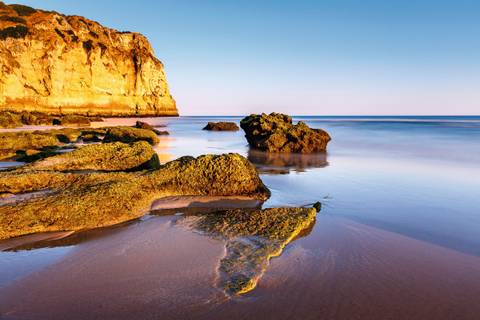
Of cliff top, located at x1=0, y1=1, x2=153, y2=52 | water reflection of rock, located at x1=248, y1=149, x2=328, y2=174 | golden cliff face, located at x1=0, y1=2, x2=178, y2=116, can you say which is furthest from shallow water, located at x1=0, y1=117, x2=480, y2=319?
cliff top, located at x1=0, y1=1, x2=153, y2=52

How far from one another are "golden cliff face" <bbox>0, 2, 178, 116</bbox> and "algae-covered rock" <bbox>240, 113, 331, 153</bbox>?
147 ft

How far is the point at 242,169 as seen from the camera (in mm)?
5867

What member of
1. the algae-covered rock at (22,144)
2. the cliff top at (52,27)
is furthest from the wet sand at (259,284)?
the cliff top at (52,27)

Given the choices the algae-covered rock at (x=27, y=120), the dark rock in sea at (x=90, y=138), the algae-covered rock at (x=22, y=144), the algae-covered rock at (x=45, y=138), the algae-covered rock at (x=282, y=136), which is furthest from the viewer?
the algae-covered rock at (x=27, y=120)

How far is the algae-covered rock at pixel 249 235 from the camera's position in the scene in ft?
10.1

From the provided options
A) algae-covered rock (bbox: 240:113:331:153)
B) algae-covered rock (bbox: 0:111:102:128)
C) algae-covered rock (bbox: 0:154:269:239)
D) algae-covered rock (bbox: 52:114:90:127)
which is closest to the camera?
algae-covered rock (bbox: 0:154:269:239)

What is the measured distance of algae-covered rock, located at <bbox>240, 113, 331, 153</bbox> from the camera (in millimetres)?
14883

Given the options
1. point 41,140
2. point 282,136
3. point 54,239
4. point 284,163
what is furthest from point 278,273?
point 282,136

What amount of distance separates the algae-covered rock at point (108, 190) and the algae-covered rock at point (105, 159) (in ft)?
5.08

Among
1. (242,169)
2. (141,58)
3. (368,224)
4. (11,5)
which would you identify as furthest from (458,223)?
(11,5)

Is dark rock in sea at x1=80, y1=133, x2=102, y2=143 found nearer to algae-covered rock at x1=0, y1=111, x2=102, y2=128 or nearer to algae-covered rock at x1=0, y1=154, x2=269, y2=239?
algae-covered rock at x1=0, y1=111, x2=102, y2=128

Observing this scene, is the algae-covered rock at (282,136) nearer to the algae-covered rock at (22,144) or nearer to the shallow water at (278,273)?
the algae-covered rock at (22,144)

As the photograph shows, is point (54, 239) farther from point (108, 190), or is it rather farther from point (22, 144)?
point (22, 144)

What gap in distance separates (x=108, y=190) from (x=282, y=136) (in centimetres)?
1126
